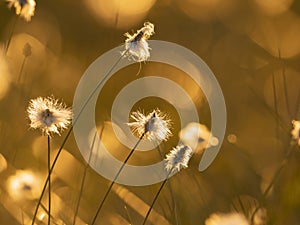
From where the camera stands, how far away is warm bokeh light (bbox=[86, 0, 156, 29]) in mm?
3822

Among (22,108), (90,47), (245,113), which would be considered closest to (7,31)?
(90,47)

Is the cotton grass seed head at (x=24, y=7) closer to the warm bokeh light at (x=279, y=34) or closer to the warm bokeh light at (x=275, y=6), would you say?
the warm bokeh light at (x=279, y=34)

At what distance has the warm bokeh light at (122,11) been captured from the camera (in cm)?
382

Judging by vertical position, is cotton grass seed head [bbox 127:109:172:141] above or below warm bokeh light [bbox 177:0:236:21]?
below

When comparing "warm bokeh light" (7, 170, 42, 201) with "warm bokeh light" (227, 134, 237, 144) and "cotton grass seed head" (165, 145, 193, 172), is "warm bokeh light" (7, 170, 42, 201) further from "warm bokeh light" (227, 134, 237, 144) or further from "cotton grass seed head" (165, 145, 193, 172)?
"warm bokeh light" (227, 134, 237, 144)

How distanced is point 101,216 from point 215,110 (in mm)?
713

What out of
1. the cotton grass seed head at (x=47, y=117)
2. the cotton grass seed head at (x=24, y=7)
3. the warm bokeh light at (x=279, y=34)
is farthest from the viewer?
the warm bokeh light at (x=279, y=34)

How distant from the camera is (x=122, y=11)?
13.3 feet

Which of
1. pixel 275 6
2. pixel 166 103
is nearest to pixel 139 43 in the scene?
pixel 166 103

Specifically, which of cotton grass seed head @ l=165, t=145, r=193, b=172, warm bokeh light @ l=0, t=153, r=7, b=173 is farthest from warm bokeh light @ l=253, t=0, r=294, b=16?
cotton grass seed head @ l=165, t=145, r=193, b=172

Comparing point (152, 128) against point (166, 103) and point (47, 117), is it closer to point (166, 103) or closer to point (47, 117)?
point (47, 117)

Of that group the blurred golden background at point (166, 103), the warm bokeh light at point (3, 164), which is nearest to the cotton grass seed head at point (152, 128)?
the blurred golden background at point (166, 103)

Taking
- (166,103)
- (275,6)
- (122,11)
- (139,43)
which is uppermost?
(275,6)

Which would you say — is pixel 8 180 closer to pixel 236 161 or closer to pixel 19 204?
pixel 19 204
